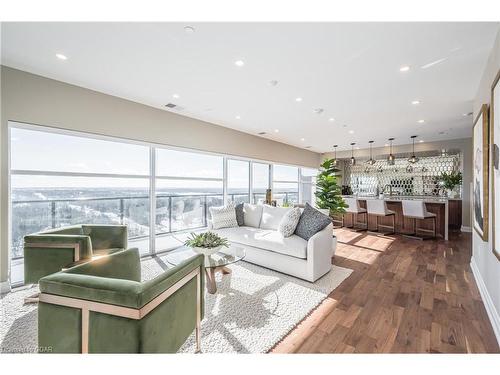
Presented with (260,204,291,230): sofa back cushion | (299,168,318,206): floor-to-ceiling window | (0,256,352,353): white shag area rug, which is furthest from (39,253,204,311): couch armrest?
(299,168,318,206): floor-to-ceiling window

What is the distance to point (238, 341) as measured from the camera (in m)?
1.87

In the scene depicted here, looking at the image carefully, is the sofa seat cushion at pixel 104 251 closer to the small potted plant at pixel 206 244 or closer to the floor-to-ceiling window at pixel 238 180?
the small potted plant at pixel 206 244

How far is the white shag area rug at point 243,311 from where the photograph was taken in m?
1.84

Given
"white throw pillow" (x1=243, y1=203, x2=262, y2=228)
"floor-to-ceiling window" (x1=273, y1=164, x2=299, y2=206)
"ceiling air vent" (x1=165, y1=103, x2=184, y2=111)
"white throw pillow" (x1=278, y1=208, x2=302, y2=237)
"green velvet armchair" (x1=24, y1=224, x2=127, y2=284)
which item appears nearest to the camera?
"green velvet armchair" (x1=24, y1=224, x2=127, y2=284)

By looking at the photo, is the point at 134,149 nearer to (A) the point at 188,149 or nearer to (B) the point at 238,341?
(A) the point at 188,149

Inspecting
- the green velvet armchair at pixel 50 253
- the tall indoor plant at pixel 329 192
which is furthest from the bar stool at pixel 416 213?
the green velvet armchair at pixel 50 253

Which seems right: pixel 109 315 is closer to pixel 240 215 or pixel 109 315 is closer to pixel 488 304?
pixel 240 215

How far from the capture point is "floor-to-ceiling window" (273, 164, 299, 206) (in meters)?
7.46

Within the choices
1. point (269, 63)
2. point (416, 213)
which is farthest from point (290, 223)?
point (416, 213)

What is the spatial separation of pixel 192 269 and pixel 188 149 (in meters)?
3.40

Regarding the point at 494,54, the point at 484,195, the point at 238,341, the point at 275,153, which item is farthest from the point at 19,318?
the point at 275,153

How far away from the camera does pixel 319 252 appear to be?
301cm

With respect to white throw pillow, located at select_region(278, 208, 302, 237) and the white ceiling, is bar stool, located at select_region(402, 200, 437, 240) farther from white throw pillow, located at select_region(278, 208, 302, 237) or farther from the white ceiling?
white throw pillow, located at select_region(278, 208, 302, 237)

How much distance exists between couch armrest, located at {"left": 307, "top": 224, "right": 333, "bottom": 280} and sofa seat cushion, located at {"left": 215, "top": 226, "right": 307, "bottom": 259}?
107 mm
